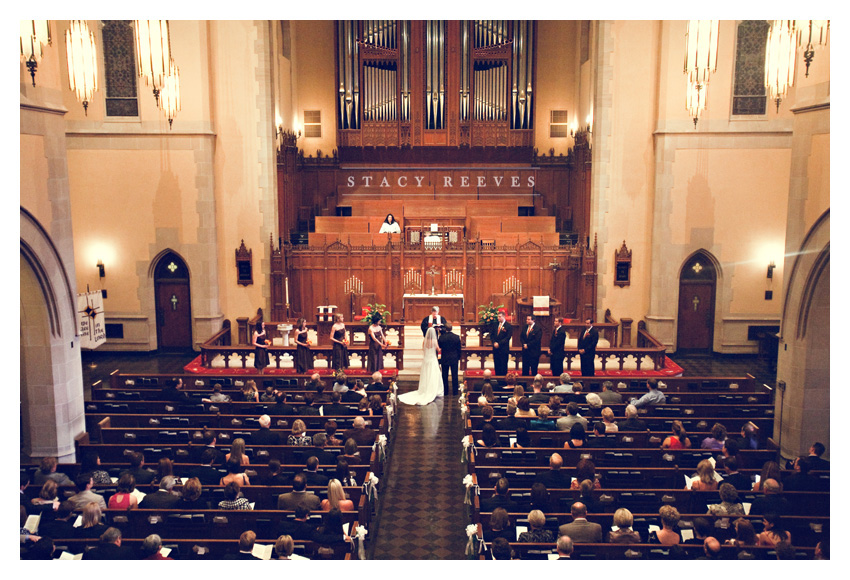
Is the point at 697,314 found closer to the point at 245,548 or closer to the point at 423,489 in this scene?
the point at 423,489

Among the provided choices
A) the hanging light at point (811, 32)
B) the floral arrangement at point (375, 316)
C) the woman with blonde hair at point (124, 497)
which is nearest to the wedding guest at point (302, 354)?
the floral arrangement at point (375, 316)

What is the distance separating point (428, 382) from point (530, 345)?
208cm

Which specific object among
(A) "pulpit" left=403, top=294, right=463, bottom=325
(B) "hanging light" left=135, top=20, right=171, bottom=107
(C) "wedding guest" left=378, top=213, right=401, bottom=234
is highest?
(B) "hanging light" left=135, top=20, right=171, bottom=107

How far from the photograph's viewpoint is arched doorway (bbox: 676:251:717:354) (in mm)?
17422

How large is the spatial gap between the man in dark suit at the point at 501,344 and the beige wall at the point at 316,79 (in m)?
10.9

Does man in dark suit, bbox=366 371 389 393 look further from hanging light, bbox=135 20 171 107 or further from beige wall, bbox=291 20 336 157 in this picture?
beige wall, bbox=291 20 336 157

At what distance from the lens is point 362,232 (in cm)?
1975

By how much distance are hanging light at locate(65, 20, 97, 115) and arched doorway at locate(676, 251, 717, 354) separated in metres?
13.7

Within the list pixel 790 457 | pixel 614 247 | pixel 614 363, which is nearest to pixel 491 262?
pixel 614 247

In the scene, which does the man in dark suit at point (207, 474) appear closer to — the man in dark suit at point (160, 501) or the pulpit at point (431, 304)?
the man in dark suit at point (160, 501)

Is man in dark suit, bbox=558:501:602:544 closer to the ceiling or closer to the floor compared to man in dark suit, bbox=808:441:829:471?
closer to the floor

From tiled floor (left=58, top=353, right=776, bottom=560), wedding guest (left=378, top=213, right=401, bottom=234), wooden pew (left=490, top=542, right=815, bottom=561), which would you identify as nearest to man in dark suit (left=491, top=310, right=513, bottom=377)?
tiled floor (left=58, top=353, right=776, bottom=560)

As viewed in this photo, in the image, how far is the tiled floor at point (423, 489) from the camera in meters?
8.09

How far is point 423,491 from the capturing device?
31.3ft
